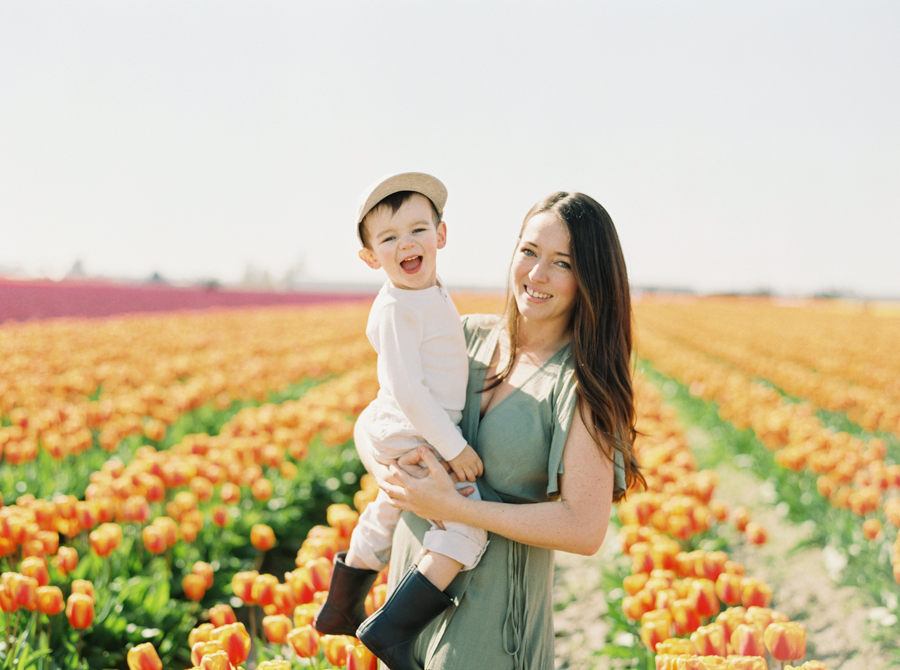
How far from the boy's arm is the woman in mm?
74

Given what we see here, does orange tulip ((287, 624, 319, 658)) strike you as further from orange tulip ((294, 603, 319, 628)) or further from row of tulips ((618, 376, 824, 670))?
row of tulips ((618, 376, 824, 670))

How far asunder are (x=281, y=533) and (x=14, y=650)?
1.90 m

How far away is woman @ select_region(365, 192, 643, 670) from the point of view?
173cm

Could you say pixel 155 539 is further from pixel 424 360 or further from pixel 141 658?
pixel 424 360

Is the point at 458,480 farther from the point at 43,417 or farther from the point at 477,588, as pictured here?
the point at 43,417

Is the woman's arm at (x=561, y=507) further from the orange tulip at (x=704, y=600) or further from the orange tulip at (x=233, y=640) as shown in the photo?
the orange tulip at (x=704, y=600)

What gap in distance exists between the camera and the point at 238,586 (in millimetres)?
2367

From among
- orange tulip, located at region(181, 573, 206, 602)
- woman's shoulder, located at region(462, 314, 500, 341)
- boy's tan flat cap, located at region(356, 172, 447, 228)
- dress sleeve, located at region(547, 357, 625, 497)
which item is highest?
boy's tan flat cap, located at region(356, 172, 447, 228)

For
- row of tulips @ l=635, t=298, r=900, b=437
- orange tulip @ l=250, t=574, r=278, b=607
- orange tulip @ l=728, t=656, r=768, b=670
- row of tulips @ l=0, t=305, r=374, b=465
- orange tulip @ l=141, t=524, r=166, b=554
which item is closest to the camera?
orange tulip @ l=728, t=656, r=768, b=670

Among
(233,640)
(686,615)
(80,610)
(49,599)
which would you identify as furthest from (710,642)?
(49,599)

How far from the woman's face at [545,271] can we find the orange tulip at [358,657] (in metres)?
1.08

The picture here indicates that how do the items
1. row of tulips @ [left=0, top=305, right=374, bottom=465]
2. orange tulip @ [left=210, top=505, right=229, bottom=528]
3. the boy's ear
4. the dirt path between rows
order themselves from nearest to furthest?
the boy's ear, the dirt path between rows, orange tulip @ [left=210, top=505, right=229, bottom=528], row of tulips @ [left=0, top=305, right=374, bottom=465]

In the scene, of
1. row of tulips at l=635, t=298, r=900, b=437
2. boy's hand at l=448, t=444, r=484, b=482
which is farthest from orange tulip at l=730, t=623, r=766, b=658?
row of tulips at l=635, t=298, r=900, b=437

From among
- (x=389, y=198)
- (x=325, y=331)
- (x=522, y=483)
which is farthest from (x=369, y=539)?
(x=325, y=331)
